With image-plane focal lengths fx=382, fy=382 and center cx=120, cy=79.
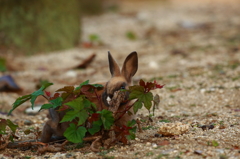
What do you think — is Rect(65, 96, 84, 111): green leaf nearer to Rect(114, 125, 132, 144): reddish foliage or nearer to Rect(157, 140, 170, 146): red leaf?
Rect(114, 125, 132, 144): reddish foliage

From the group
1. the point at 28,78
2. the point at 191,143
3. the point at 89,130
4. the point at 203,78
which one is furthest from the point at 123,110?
the point at 28,78

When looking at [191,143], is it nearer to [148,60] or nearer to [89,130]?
[89,130]

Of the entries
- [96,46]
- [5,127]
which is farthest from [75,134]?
[96,46]

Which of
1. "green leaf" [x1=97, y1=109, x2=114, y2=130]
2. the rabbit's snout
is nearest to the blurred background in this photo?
the rabbit's snout

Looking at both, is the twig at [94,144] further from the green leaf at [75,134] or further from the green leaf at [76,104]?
the green leaf at [76,104]

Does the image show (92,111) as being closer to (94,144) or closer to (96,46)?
(94,144)

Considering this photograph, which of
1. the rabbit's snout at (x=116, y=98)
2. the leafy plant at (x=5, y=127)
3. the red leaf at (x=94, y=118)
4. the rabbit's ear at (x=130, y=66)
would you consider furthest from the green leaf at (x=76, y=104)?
the rabbit's ear at (x=130, y=66)
